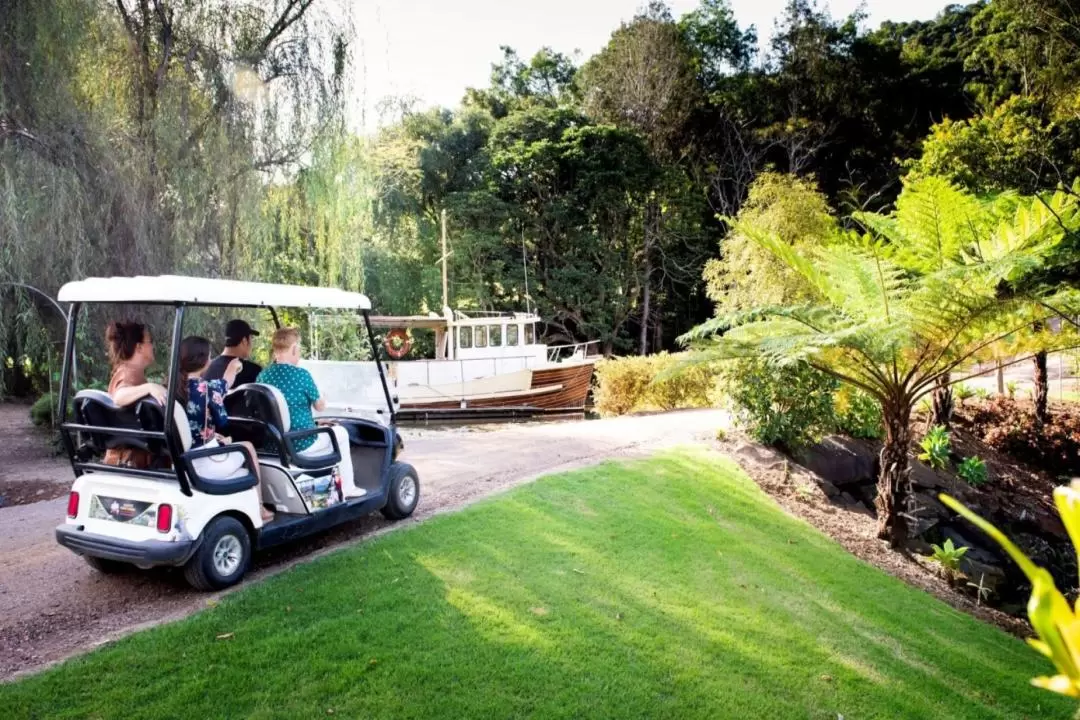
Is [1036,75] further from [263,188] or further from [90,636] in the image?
[90,636]

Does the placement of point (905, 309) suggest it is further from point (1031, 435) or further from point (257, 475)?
point (1031, 435)

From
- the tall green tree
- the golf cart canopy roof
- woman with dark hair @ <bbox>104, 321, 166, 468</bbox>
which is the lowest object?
woman with dark hair @ <bbox>104, 321, 166, 468</bbox>

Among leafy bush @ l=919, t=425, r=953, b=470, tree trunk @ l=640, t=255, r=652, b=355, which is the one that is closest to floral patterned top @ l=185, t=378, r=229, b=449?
leafy bush @ l=919, t=425, r=953, b=470

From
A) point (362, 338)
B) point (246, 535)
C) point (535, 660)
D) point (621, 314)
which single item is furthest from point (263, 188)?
point (621, 314)

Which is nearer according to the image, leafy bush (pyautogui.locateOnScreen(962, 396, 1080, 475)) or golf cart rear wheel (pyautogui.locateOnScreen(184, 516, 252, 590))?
golf cart rear wheel (pyautogui.locateOnScreen(184, 516, 252, 590))

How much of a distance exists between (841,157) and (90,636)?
105 ft

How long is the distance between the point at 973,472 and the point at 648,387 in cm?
599

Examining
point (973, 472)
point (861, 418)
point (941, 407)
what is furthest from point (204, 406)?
point (941, 407)

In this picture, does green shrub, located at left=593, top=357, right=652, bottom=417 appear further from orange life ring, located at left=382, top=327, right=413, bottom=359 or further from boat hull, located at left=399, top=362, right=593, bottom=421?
orange life ring, located at left=382, top=327, right=413, bottom=359

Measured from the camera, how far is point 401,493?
621cm

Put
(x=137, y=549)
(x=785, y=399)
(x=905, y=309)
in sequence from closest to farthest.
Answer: (x=137, y=549) → (x=905, y=309) → (x=785, y=399)

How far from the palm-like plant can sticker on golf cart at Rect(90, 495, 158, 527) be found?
214 inches

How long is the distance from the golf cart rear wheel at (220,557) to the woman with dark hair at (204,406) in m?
0.34

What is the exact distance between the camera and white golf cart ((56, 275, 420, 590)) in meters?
4.27
